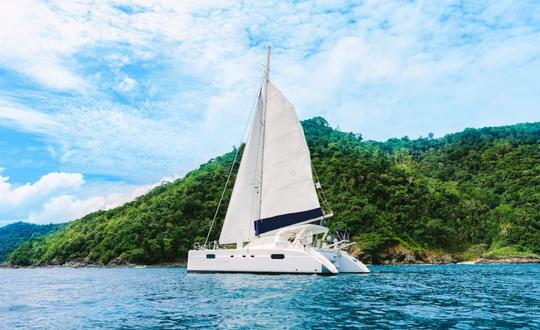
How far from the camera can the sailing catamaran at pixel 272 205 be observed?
3491 cm

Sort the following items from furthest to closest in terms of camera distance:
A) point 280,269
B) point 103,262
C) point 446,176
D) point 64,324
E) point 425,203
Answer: point 446,176, point 425,203, point 103,262, point 280,269, point 64,324

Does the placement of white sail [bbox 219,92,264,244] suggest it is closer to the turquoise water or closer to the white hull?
the white hull

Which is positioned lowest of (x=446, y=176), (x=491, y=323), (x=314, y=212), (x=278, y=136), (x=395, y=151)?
(x=491, y=323)

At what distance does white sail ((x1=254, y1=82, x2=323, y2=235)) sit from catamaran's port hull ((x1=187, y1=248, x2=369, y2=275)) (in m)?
2.65

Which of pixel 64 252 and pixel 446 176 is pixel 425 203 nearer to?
pixel 446 176

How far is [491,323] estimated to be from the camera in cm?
1419

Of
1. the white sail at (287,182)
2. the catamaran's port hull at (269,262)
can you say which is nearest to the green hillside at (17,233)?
the catamaran's port hull at (269,262)

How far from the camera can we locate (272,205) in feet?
120

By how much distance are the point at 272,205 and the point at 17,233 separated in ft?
423

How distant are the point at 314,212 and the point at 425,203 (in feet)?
206

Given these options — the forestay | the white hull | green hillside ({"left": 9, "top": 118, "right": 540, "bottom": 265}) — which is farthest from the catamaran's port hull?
green hillside ({"left": 9, "top": 118, "right": 540, "bottom": 265})

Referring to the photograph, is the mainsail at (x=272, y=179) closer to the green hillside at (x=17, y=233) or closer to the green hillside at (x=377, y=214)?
the green hillside at (x=377, y=214)

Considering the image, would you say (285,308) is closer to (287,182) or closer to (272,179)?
(287,182)

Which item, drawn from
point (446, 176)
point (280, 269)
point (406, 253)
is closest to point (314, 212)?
point (280, 269)
